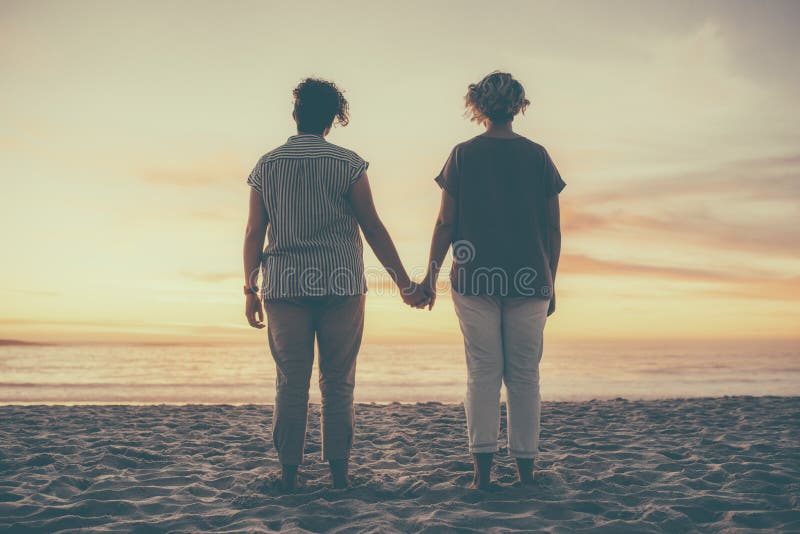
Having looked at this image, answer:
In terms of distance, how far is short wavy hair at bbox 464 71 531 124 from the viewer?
283 cm

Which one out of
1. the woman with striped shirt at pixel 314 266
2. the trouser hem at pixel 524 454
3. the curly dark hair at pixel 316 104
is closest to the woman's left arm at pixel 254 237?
the woman with striped shirt at pixel 314 266

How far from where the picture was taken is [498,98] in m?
2.83

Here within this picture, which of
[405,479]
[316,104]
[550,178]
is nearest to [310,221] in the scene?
[316,104]

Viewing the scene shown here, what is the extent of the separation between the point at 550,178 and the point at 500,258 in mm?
507

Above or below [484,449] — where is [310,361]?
above

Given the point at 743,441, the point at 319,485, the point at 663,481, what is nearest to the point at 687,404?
the point at 743,441

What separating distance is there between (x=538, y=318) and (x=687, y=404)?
4988 mm

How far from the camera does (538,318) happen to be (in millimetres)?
2760

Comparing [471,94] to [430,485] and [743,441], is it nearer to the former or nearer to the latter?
[430,485]

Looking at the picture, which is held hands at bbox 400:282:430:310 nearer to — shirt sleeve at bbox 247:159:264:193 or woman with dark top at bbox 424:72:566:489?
woman with dark top at bbox 424:72:566:489

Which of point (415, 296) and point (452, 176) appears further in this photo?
point (415, 296)

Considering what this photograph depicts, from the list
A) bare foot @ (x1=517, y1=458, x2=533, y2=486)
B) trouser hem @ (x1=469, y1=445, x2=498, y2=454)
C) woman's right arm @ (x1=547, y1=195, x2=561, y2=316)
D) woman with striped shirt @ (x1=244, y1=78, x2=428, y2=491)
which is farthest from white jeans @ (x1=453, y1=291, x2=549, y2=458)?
woman with striped shirt @ (x1=244, y1=78, x2=428, y2=491)

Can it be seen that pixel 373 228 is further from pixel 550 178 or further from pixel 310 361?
pixel 550 178

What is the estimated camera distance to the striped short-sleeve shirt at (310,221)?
2.69 m
